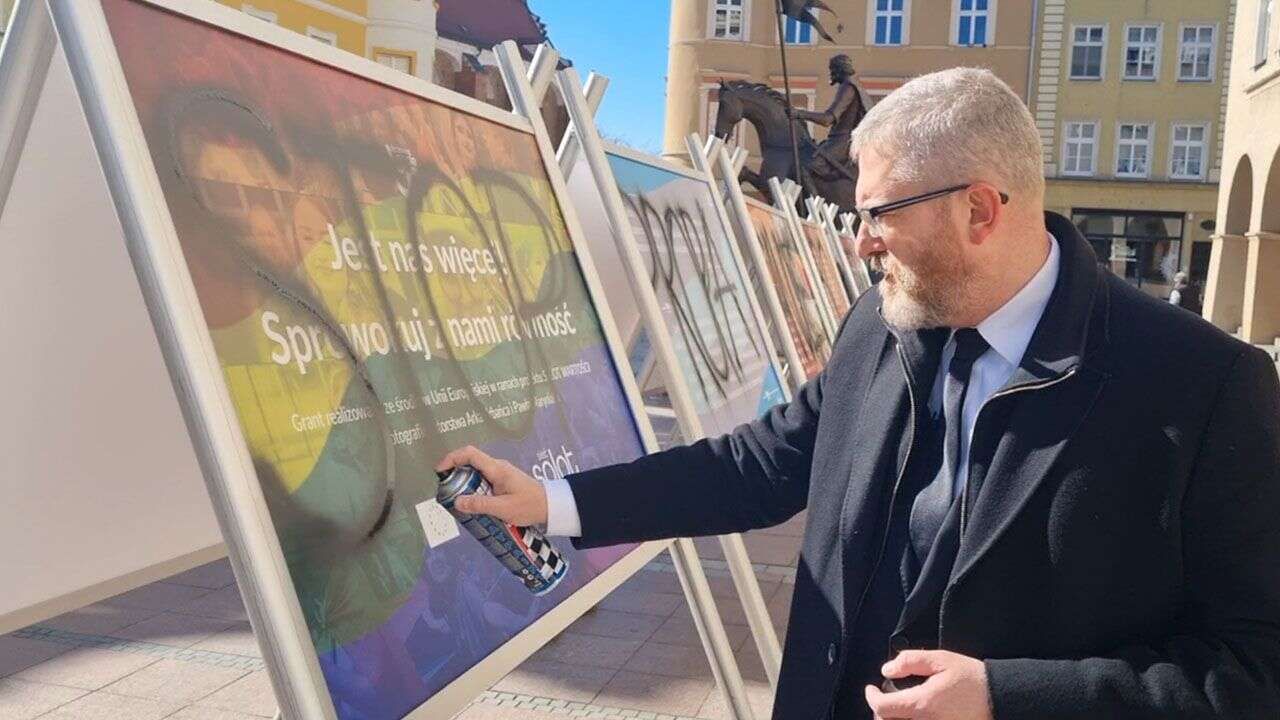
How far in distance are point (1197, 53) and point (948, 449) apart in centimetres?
3843

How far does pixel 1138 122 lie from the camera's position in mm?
35375

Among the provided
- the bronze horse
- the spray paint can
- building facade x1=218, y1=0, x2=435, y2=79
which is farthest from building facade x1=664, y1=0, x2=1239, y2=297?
the spray paint can

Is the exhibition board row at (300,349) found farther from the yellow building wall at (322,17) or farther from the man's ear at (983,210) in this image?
the yellow building wall at (322,17)

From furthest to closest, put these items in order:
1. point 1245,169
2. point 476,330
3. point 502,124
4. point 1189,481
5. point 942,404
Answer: point 1245,169, point 502,124, point 476,330, point 942,404, point 1189,481

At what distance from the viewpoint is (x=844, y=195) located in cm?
1477

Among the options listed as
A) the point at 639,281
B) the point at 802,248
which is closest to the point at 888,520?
the point at 639,281

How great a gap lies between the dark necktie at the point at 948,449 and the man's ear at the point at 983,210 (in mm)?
146

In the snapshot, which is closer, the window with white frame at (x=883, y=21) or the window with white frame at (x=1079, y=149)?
the window with white frame at (x=1079, y=149)

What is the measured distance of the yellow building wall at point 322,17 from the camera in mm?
21609

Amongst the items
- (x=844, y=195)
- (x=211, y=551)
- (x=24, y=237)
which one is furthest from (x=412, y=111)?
(x=844, y=195)

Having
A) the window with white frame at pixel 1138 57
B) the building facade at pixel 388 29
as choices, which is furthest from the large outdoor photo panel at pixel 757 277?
the window with white frame at pixel 1138 57

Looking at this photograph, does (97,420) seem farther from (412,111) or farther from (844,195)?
(844,195)

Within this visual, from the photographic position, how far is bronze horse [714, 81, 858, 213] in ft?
46.9

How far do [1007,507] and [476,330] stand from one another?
93 cm
